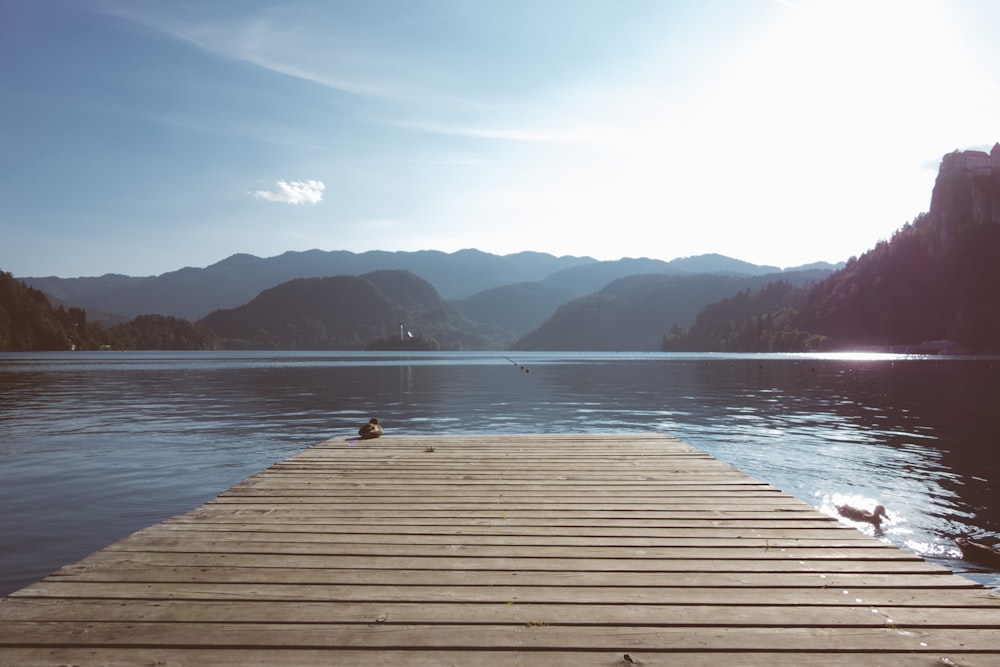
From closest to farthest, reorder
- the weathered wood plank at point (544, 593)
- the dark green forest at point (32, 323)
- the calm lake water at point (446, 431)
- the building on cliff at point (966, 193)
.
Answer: the weathered wood plank at point (544, 593)
the calm lake water at point (446, 431)
the dark green forest at point (32, 323)
the building on cliff at point (966, 193)

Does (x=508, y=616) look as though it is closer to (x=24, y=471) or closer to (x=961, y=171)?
(x=24, y=471)

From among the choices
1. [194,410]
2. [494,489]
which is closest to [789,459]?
[494,489]

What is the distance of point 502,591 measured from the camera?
4.98 metres

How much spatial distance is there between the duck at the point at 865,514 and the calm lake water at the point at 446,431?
0.84 ft

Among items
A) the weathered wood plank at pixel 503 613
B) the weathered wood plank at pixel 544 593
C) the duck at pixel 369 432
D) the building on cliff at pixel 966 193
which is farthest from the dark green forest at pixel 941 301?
the weathered wood plank at pixel 503 613

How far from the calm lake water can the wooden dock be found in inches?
178

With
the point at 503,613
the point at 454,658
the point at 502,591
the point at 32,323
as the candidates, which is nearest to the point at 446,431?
the point at 502,591

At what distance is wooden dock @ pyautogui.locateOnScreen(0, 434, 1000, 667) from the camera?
4.06 m

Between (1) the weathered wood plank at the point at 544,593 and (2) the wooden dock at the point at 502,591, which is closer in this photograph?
(2) the wooden dock at the point at 502,591

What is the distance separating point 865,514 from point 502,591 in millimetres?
10286

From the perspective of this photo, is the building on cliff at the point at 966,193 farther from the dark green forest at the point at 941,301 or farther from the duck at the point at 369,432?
the duck at the point at 369,432

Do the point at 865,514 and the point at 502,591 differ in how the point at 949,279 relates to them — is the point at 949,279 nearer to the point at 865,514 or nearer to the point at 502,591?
the point at 865,514

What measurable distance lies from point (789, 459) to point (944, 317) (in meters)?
206

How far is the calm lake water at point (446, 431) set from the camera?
11.7m
